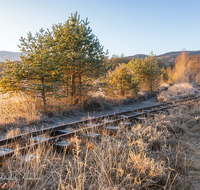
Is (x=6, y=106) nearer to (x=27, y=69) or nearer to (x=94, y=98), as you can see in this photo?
(x=27, y=69)

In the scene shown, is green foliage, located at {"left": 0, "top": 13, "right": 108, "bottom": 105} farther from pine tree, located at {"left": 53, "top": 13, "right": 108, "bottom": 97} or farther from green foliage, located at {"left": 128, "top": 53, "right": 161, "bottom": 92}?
green foliage, located at {"left": 128, "top": 53, "right": 161, "bottom": 92}

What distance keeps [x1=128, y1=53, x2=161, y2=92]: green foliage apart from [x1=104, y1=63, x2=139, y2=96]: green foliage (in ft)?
22.1

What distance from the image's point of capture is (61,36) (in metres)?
10.8

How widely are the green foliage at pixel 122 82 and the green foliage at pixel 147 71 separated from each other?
6.73m

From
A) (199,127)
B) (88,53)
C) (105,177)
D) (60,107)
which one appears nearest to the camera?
(105,177)

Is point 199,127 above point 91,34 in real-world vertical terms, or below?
below

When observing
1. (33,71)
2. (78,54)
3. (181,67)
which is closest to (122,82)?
(78,54)

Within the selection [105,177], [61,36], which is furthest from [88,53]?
[105,177]

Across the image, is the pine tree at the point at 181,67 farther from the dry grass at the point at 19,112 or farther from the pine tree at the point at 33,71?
the dry grass at the point at 19,112

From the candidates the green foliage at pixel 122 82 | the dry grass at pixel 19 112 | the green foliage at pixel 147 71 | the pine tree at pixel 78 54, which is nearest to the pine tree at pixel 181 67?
the green foliage at pixel 147 71

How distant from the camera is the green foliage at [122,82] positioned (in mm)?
16516

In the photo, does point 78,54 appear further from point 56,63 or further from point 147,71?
point 147,71

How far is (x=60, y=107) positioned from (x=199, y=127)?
23.2 feet

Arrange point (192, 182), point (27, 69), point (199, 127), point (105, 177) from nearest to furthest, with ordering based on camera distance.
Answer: point (105, 177) → point (192, 182) → point (199, 127) → point (27, 69)
